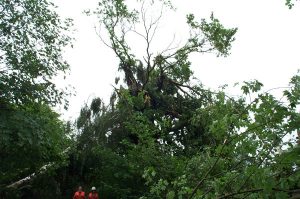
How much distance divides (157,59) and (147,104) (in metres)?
2.46

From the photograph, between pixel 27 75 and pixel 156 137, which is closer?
pixel 27 75

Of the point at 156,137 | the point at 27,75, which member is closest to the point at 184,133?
the point at 156,137

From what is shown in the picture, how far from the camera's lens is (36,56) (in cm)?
1021

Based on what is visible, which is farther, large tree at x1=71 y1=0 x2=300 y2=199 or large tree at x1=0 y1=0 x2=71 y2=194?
large tree at x1=0 y1=0 x2=71 y2=194

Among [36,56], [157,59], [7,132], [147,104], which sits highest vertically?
[157,59]

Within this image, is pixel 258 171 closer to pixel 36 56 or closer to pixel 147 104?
pixel 36 56

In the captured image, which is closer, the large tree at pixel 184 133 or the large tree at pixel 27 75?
the large tree at pixel 184 133

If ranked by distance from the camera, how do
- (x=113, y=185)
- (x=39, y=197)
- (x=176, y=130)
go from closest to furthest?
1. (x=113, y=185)
2. (x=39, y=197)
3. (x=176, y=130)

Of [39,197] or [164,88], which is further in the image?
[164,88]

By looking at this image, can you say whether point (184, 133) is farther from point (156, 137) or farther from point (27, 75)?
point (27, 75)

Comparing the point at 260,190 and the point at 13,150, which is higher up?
the point at 13,150

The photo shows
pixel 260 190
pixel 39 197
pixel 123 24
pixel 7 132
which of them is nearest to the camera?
pixel 260 190

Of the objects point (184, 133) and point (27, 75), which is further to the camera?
point (184, 133)

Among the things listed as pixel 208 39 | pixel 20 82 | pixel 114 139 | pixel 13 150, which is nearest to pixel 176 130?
pixel 114 139
